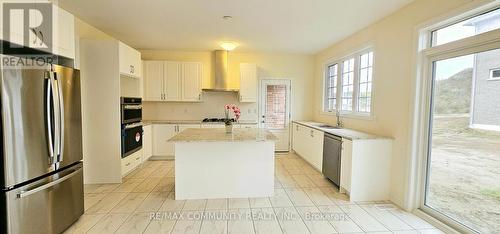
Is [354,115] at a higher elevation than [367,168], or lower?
higher

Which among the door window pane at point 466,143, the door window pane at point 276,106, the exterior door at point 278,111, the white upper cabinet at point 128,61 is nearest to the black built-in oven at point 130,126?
the white upper cabinet at point 128,61

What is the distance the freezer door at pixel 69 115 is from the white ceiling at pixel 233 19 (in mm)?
1165

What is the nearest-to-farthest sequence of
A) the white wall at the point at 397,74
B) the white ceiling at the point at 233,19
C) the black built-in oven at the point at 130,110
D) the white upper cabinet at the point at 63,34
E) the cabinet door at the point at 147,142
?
the white upper cabinet at the point at 63,34 < the white wall at the point at 397,74 < the white ceiling at the point at 233,19 < the black built-in oven at the point at 130,110 < the cabinet door at the point at 147,142

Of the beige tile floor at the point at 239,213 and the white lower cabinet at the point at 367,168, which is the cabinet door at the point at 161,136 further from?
the white lower cabinet at the point at 367,168

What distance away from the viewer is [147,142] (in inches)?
201

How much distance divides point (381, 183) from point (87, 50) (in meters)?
4.72

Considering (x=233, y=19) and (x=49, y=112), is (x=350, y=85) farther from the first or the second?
(x=49, y=112)

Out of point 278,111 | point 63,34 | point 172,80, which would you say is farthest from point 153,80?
point 278,111

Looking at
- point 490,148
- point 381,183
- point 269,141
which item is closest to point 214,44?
point 269,141

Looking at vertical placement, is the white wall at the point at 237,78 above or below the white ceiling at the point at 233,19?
below

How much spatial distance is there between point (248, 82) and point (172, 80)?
1767mm

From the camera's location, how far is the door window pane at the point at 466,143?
7.20 feet

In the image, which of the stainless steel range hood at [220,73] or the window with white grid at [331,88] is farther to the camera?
the stainless steel range hood at [220,73]

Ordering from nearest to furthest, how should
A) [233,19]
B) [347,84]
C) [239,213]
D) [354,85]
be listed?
[239,213], [233,19], [354,85], [347,84]
